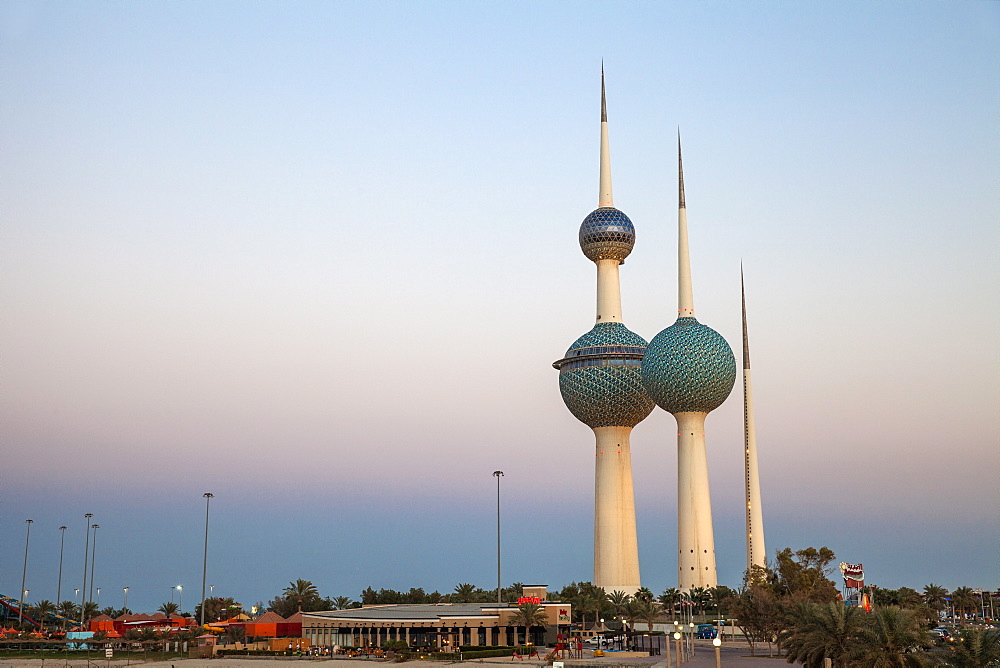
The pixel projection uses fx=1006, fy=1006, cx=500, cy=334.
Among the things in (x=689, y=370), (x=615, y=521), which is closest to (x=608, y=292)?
(x=689, y=370)

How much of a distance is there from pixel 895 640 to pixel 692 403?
325ft

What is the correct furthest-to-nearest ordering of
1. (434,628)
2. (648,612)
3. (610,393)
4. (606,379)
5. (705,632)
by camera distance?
1. (606,379)
2. (610,393)
3. (705,632)
4. (648,612)
5. (434,628)

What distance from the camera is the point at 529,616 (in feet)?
250

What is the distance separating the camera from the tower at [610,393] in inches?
5650

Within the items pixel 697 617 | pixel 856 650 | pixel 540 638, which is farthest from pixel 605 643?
pixel 856 650

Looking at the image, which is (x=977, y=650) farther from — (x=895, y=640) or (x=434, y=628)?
(x=434, y=628)

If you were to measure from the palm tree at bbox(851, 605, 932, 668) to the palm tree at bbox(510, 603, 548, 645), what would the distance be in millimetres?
41468

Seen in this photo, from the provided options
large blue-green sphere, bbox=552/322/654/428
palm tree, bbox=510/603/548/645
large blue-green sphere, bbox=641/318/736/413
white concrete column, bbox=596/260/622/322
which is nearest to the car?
palm tree, bbox=510/603/548/645

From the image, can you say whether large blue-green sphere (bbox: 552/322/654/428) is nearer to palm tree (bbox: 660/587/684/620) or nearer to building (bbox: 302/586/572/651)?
palm tree (bbox: 660/587/684/620)

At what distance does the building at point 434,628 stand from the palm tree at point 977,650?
47.2 m

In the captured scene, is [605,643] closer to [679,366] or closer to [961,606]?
[679,366]

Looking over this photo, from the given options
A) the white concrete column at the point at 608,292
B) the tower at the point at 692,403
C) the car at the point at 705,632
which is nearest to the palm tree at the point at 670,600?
the car at the point at 705,632

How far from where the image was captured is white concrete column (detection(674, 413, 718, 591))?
134m

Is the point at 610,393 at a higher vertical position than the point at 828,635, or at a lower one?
higher
